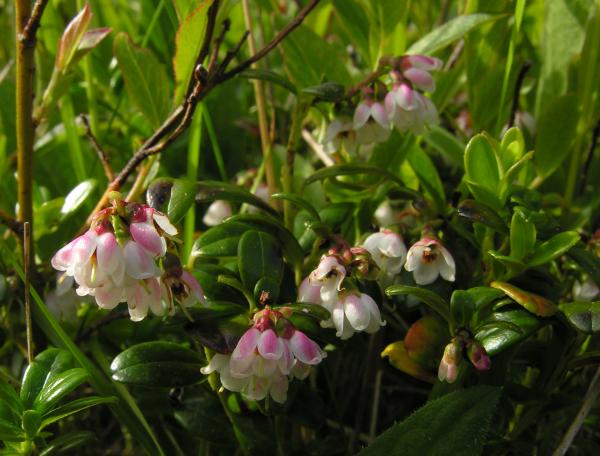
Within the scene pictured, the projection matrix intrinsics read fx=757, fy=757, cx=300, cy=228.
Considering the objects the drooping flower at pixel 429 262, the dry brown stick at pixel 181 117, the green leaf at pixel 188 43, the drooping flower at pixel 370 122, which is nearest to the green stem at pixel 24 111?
the dry brown stick at pixel 181 117

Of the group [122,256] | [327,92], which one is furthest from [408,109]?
[122,256]

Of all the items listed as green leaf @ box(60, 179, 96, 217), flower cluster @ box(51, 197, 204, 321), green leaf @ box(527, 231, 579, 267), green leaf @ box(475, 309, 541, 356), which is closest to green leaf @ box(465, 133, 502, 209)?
green leaf @ box(527, 231, 579, 267)

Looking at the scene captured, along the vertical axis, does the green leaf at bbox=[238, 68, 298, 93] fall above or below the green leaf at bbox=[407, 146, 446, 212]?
above

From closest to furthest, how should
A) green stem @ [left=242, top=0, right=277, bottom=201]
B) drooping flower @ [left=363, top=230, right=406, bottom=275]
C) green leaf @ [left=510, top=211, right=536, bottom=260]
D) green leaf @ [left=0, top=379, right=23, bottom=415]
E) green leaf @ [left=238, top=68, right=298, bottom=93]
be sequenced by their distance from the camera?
green leaf @ [left=0, top=379, right=23, bottom=415], green leaf @ [left=510, top=211, right=536, bottom=260], drooping flower @ [left=363, top=230, right=406, bottom=275], green leaf @ [left=238, top=68, right=298, bottom=93], green stem @ [left=242, top=0, right=277, bottom=201]

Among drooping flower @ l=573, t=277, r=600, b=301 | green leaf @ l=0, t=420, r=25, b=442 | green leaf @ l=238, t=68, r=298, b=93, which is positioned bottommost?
drooping flower @ l=573, t=277, r=600, b=301

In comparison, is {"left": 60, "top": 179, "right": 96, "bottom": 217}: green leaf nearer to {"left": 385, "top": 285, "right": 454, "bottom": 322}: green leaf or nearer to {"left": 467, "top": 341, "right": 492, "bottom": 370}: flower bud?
{"left": 385, "top": 285, "right": 454, "bottom": 322}: green leaf

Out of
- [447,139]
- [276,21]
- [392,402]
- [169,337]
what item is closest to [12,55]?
[276,21]

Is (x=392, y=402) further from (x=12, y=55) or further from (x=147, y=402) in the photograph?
(x=12, y=55)

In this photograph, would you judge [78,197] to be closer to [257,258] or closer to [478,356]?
[257,258]
